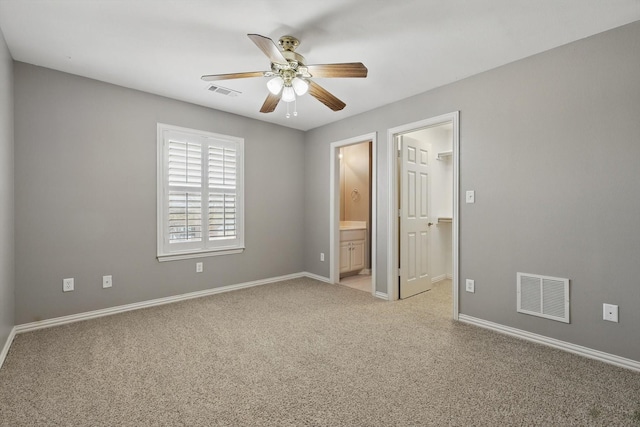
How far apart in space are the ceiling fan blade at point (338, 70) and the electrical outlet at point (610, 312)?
2.58m

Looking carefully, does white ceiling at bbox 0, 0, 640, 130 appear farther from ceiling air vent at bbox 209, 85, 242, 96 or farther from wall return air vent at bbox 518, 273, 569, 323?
wall return air vent at bbox 518, 273, 569, 323

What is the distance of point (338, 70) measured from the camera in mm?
2258

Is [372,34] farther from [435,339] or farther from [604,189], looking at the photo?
[435,339]

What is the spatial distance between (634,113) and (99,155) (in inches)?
190

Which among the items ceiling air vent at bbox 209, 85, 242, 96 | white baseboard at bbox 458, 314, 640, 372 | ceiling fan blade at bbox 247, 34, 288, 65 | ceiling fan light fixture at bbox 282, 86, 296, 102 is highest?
ceiling air vent at bbox 209, 85, 242, 96

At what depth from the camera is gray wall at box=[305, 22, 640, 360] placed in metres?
2.24

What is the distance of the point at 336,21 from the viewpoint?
7.31 feet

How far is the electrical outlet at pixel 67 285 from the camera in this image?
10.0ft

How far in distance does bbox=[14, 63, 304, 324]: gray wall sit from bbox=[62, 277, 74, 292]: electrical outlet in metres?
0.03

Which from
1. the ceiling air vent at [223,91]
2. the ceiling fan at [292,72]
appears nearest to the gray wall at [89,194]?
the ceiling air vent at [223,91]

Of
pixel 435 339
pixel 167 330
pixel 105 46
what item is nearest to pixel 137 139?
pixel 105 46

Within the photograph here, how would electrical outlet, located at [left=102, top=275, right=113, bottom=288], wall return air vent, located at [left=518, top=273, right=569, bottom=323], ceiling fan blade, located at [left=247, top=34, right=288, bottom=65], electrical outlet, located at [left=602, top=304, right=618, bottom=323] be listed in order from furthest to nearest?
electrical outlet, located at [left=102, top=275, right=113, bottom=288]
wall return air vent, located at [left=518, top=273, right=569, bottom=323]
electrical outlet, located at [left=602, top=304, right=618, bottom=323]
ceiling fan blade, located at [left=247, top=34, right=288, bottom=65]

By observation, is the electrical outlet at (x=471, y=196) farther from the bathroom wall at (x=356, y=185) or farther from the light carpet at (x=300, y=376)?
the bathroom wall at (x=356, y=185)

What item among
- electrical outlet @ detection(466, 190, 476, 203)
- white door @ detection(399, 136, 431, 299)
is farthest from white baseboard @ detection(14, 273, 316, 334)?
electrical outlet @ detection(466, 190, 476, 203)
